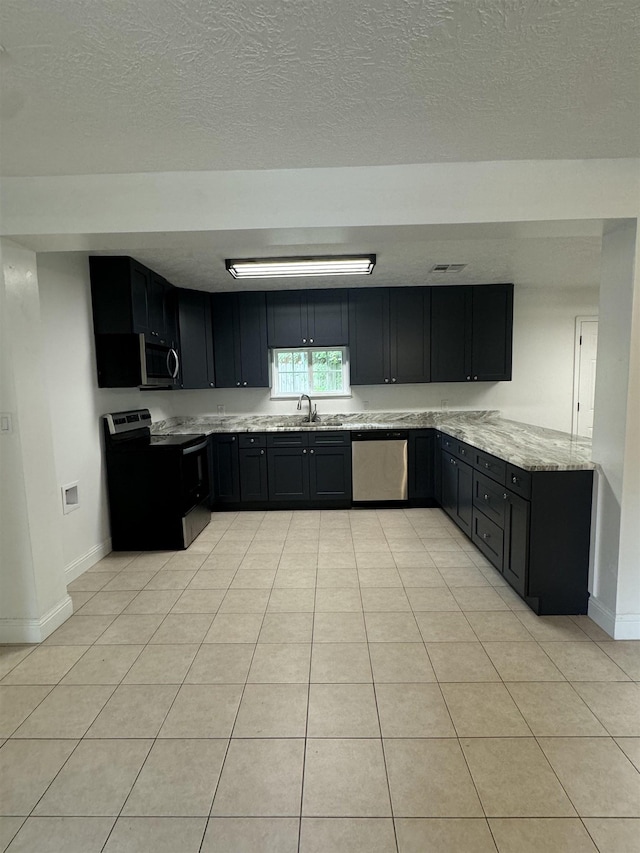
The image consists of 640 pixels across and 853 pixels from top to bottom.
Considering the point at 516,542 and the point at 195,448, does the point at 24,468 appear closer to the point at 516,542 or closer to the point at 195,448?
the point at 195,448

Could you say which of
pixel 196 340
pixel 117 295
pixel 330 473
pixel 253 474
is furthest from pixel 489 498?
pixel 196 340

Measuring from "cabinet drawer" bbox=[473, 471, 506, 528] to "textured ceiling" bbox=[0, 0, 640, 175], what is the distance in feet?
6.39

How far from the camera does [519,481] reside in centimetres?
242

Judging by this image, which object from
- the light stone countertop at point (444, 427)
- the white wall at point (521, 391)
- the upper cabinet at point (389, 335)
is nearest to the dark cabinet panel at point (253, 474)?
the light stone countertop at point (444, 427)

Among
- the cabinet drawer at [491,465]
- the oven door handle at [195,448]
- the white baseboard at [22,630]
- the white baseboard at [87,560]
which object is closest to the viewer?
the white baseboard at [22,630]

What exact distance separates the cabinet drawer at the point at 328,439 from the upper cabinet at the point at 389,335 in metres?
0.65

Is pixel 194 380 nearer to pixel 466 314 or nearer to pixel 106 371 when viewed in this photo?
pixel 106 371

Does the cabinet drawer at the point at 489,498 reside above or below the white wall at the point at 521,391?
below

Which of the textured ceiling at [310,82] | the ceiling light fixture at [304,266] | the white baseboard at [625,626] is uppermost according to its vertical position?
the textured ceiling at [310,82]

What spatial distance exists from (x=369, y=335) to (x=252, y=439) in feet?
5.81

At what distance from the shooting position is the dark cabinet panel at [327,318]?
4469mm

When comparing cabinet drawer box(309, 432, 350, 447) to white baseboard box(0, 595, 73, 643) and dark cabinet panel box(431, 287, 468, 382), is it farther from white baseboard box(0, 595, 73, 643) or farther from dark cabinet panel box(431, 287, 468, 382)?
white baseboard box(0, 595, 73, 643)

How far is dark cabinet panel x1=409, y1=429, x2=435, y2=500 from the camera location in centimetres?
436

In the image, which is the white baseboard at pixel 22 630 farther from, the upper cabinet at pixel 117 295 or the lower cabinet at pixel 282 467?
the lower cabinet at pixel 282 467
